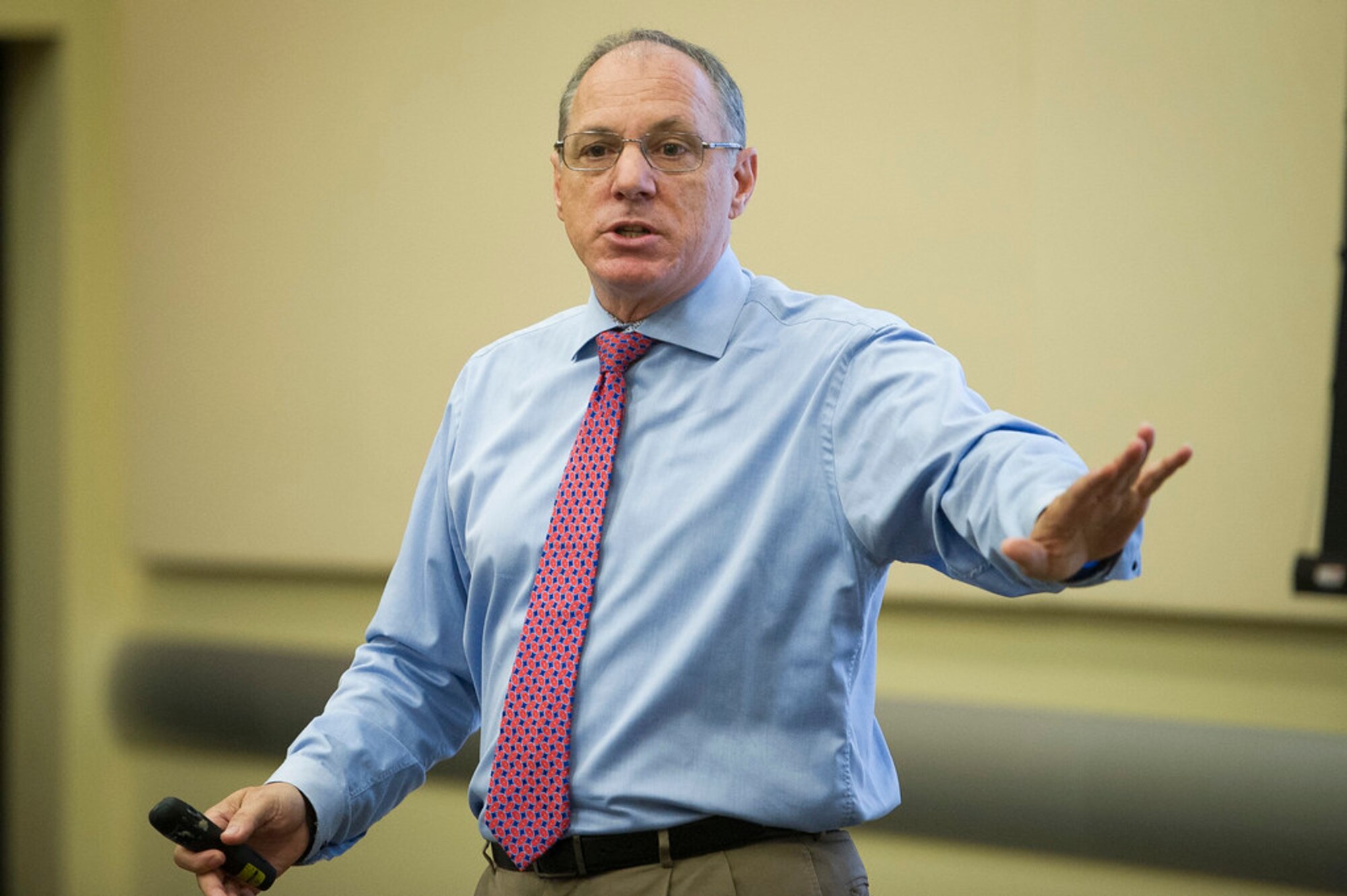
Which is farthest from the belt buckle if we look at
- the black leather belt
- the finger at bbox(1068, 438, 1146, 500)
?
the finger at bbox(1068, 438, 1146, 500)

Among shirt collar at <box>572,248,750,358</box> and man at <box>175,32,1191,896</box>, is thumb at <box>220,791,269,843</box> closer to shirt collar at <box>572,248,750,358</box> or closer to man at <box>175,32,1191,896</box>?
man at <box>175,32,1191,896</box>

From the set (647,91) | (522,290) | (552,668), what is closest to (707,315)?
(647,91)

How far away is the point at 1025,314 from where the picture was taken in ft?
8.34

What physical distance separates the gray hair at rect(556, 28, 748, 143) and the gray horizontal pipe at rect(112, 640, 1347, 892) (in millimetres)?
1440

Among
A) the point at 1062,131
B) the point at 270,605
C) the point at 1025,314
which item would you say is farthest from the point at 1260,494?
the point at 270,605

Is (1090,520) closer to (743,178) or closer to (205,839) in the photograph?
(743,178)

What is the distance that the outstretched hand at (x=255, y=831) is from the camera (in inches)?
51.0

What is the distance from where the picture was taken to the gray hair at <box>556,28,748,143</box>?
4.91 ft

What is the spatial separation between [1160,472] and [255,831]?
3.07ft

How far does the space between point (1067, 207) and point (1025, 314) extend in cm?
21

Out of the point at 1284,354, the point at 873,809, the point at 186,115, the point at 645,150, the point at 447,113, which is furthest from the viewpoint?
the point at 186,115

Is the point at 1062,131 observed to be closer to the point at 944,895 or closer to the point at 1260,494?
the point at 1260,494

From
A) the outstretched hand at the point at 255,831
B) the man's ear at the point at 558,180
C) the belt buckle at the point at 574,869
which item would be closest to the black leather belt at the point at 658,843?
the belt buckle at the point at 574,869

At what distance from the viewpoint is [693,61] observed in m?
1.50
